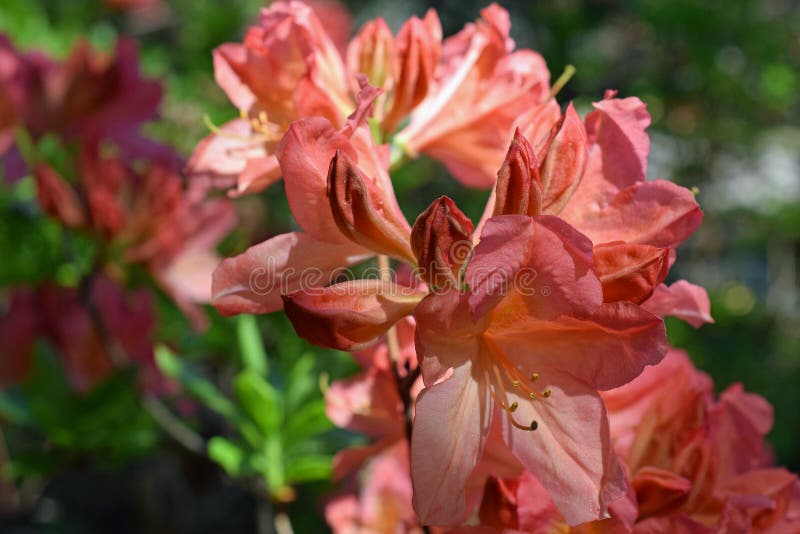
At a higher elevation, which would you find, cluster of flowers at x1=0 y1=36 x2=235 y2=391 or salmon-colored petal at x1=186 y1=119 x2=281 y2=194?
salmon-colored petal at x1=186 y1=119 x2=281 y2=194

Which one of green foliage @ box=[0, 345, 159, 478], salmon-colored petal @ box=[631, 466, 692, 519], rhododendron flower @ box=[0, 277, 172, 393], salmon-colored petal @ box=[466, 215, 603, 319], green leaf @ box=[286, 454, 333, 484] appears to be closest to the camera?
salmon-colored petal @ box=[466, 215, 603, 319]

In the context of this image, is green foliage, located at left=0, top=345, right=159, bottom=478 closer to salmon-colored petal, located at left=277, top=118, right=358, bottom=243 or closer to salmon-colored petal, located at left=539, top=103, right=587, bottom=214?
salmon-colored petal, located at left=277, top=118, right=358, bottom=243

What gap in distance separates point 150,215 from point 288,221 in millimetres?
1040

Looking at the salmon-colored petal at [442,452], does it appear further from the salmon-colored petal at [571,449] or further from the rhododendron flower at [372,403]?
the rhododendron flower at [372,403]

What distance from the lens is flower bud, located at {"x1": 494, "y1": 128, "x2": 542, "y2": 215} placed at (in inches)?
25.1

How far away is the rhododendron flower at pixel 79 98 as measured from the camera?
162 cm

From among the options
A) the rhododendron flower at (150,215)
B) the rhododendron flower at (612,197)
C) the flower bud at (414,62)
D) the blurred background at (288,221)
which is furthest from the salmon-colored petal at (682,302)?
the rhododendron flower at (150,215)

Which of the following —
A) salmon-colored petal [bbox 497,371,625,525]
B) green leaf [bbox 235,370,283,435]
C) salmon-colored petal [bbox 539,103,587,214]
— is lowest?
green leaf [bbox 235,370,283,435]

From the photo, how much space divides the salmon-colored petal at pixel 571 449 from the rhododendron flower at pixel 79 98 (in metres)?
1.13

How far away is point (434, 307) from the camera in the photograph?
24.9 inches

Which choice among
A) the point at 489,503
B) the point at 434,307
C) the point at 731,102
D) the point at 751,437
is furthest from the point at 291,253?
the point at 731,102

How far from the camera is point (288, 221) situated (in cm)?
250

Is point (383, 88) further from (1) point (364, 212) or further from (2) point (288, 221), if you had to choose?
(2) point (288, 221)

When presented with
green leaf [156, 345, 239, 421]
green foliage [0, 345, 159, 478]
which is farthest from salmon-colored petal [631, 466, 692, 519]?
green foliage [0, 345, 159, 478]
